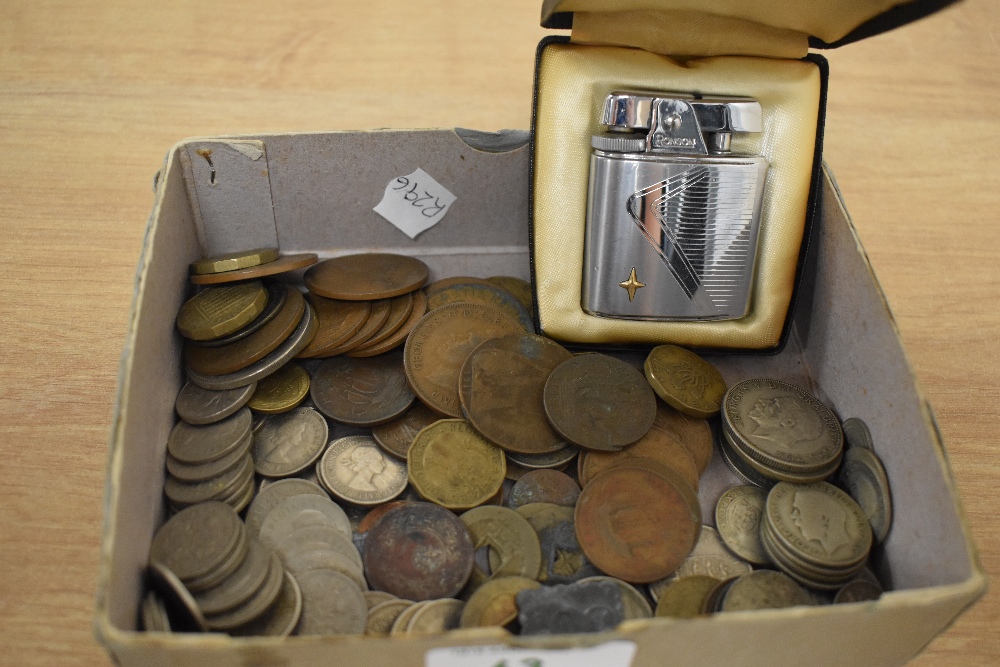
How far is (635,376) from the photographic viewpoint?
106cm

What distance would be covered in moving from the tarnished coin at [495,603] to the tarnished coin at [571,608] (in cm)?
2

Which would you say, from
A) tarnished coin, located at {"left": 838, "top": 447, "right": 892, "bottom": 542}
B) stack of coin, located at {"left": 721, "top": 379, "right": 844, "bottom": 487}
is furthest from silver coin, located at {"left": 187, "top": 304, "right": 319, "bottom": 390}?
tarnished coin, located at {"left": 838, "top": 447, "right": 892, "bottom": 542}

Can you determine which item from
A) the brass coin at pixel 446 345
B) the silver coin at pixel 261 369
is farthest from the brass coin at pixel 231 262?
the brass coin at pixel 446 345

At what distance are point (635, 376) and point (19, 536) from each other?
2.63 feet

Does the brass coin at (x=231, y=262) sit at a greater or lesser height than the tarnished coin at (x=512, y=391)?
greater

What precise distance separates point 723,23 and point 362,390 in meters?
0.68

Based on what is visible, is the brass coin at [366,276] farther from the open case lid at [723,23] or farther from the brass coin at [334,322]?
the open case lid at [723,23]

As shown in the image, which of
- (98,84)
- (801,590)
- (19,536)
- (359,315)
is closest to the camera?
(801,590)

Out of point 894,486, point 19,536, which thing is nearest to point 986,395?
point 894,486

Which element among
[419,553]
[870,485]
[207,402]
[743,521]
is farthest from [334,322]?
[870,485]

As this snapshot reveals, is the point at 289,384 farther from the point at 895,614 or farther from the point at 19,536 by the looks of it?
the point at 895,614

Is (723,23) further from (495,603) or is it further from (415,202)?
(495,603)

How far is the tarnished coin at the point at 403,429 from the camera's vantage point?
1036 mm

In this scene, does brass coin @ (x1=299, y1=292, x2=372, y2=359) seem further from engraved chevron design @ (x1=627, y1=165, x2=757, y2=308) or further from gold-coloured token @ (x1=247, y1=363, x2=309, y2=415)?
engraved chevron design @ (x1=627, y1=165, x2=757, y2=308)
